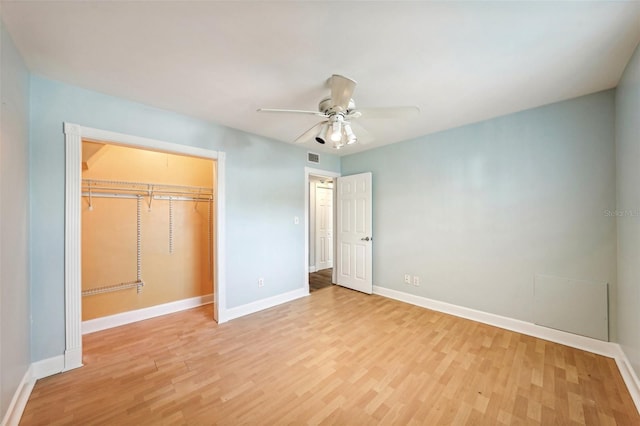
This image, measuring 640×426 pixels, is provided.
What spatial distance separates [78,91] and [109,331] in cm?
252

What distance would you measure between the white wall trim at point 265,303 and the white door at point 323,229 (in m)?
1.97

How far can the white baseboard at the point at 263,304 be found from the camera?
9.91 ft

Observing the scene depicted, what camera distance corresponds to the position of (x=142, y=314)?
301cm

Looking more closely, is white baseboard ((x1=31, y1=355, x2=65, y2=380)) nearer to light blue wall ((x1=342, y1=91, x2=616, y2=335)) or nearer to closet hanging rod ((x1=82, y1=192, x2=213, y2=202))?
closet hanging rod ((x1=82, y1=192, x2=213, y2=202))

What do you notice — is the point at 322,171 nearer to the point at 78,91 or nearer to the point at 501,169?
the point at 501,169

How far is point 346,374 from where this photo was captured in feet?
6.37

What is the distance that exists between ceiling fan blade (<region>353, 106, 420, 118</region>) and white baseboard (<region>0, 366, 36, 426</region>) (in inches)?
120

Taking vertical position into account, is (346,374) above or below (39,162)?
below

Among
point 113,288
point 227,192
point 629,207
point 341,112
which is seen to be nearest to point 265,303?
point 227,192

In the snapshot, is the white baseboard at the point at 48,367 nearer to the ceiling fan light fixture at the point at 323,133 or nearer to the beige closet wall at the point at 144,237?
the beige closet wall at the point at 144,237

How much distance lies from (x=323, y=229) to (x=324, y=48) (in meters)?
4.59

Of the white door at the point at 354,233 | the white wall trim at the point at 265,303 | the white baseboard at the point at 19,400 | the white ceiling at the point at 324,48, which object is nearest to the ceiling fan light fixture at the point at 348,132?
the white ceiling at the point at 324,48

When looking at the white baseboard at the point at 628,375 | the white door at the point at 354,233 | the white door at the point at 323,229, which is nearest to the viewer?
the white baseboard at the point at 628,375

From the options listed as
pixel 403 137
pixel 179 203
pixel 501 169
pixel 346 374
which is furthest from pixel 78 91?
pixel 501 169
